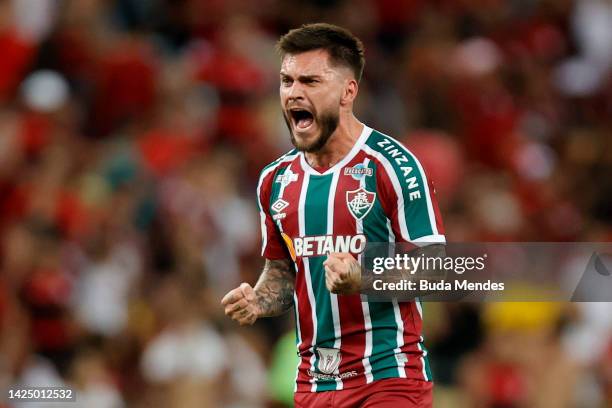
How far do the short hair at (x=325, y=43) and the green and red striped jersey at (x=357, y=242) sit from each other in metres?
0.37

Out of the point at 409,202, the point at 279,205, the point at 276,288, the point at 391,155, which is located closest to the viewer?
the point at 409,202

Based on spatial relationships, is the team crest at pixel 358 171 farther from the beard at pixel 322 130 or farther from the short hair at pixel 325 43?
the short hair at pixel 325 43

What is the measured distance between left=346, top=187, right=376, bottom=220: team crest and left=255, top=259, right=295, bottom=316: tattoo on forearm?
2.03 ft

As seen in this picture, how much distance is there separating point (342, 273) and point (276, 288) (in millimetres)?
967

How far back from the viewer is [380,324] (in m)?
5.35

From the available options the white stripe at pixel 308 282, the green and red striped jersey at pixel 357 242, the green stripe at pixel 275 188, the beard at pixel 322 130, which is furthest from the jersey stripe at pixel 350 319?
the green stripe at pixel 275 188

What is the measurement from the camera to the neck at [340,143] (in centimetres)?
552

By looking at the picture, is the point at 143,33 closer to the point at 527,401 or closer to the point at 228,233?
the point at 228,233

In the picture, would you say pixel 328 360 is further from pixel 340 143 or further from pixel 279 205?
pixel 340 143

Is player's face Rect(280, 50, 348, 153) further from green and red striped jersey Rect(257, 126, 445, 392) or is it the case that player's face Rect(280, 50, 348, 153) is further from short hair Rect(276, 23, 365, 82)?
green and red striped jersey Rect(257, 126, 445, 392)


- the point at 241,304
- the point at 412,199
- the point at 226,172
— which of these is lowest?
the point at 241,304

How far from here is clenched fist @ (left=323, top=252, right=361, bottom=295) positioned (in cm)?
482

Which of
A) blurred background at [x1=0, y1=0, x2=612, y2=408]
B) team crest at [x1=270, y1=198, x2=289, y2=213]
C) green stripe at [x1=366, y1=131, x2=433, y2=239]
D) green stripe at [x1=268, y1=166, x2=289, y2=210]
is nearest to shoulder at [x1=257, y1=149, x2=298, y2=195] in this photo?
green stripe at [x1=268, y1=166, x2=289, y2=210]

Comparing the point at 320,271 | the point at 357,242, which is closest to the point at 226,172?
the point at 320,271
